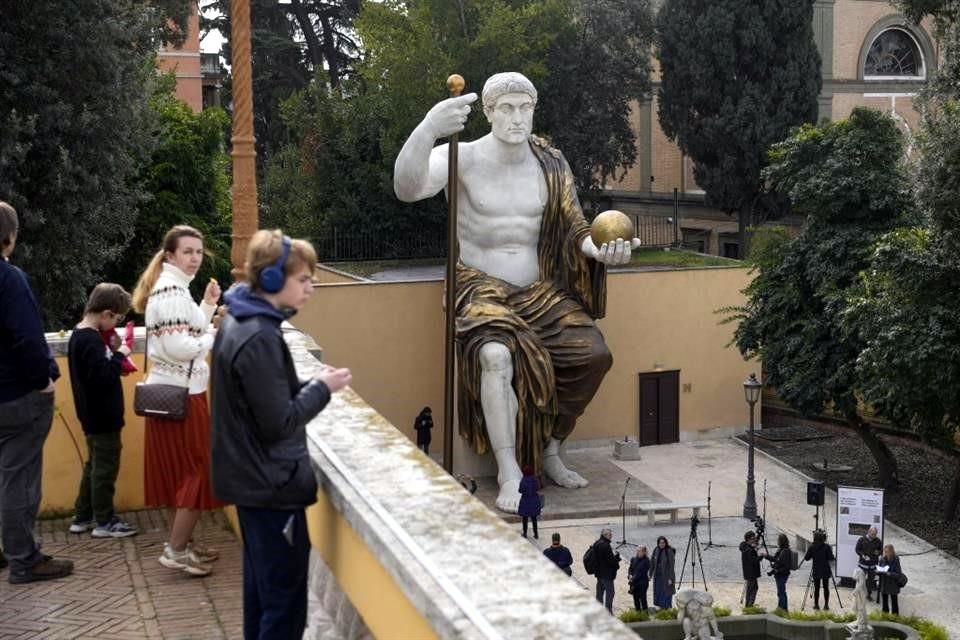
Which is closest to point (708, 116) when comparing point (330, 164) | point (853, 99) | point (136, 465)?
point (853, 99)

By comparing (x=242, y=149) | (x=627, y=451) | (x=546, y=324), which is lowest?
(x=627, y=451)

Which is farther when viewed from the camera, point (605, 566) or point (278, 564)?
point (605, 566)

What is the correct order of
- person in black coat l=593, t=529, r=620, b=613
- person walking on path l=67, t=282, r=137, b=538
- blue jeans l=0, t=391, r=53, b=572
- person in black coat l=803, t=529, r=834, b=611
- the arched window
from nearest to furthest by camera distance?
blue jeans l=0, t=391, r=53, b=572 < person walking on path l=67, t=282, r=137, b=538 < person in black coat l=593, t=529, r=620, b=613 < person in black coat l=803, t=529, r=834, b=611 < the arched window

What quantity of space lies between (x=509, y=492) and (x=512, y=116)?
4217 mm

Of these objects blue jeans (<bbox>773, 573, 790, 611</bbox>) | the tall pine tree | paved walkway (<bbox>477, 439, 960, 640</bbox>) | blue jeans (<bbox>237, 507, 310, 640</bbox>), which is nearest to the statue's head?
paved walkway (<bbox>477, 439, 960, 640</bbox>)

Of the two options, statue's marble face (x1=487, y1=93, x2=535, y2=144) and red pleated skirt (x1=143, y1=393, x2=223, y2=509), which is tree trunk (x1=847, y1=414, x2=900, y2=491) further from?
red pleated skirt (x1=143, y1=393, x2=223, y2=509)

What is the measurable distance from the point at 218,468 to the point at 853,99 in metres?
29.9

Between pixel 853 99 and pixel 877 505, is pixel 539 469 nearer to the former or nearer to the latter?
pixel 877 505

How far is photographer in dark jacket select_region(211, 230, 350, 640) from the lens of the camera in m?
3.19

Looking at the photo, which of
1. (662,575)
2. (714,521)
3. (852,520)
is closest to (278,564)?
(662,575)

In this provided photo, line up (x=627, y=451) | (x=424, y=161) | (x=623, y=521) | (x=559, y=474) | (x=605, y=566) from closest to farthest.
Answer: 1. (x=605, y=566)
2. (x=424, y=161)
3. (x=623, y=521)
4. (x=559, y=474)
5. (x=627, y=451)

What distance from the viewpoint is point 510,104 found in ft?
50.0

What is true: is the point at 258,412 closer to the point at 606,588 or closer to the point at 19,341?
the point at 19,341

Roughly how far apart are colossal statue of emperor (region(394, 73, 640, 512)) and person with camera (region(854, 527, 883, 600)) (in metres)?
3.61
